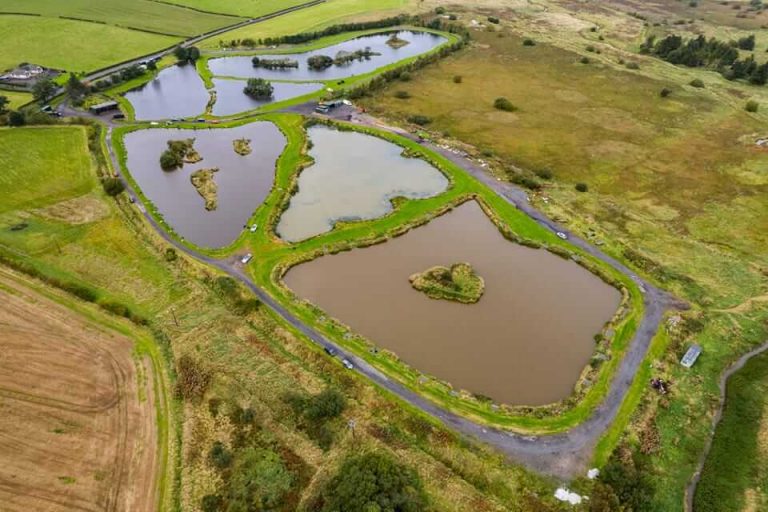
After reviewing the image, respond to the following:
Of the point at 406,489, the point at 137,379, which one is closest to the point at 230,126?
the point at 137,379

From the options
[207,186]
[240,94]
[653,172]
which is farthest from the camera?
[240,94]

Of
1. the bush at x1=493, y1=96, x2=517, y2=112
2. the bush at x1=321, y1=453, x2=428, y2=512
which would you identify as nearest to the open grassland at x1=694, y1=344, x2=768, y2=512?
the bush at x1=321, y1=453, x2=428, y2=512

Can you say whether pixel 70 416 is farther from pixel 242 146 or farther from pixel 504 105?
pixel 504 105

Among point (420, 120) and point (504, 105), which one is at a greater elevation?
point (504, 105)

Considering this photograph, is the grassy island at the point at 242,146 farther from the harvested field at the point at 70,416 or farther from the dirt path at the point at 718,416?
the dirt path at the point at 718,416

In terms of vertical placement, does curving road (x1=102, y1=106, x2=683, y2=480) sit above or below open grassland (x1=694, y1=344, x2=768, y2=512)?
above

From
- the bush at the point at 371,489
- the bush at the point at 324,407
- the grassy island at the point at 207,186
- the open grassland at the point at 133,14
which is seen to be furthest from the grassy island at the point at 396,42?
the bush at the point at 371,489

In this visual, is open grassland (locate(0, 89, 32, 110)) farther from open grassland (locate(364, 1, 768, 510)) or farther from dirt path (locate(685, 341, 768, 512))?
dirt path (locate(685, 341, 768, 512))

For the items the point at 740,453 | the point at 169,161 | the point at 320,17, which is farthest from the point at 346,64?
the point at 740,453
